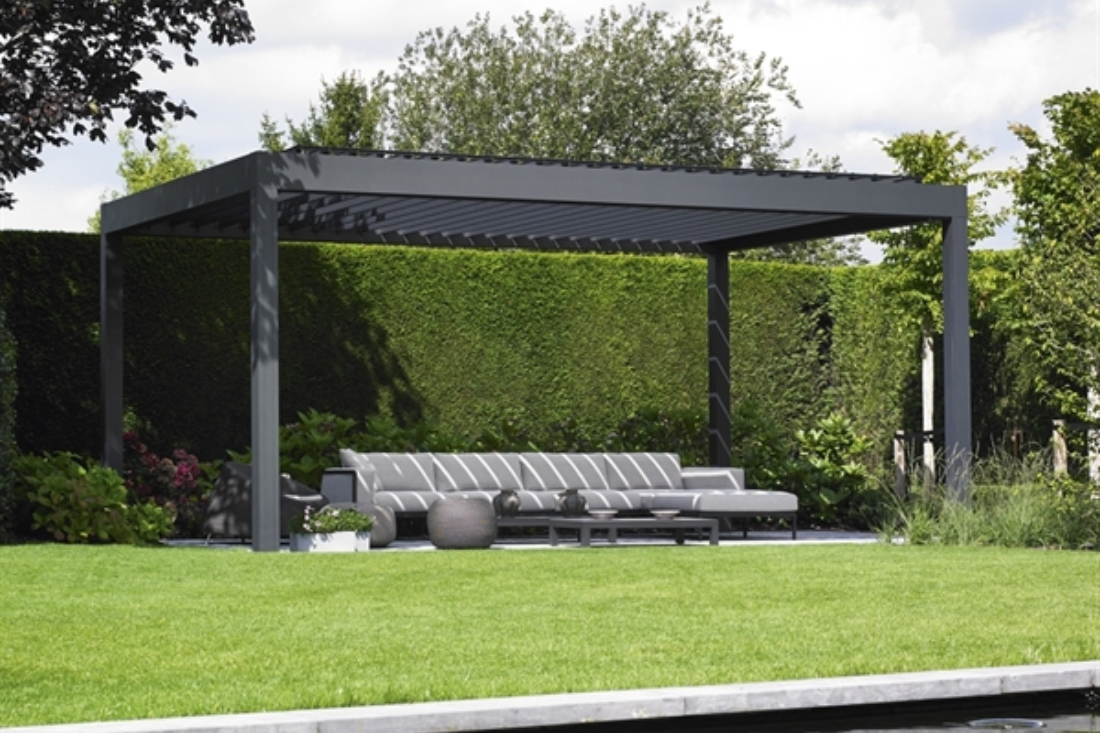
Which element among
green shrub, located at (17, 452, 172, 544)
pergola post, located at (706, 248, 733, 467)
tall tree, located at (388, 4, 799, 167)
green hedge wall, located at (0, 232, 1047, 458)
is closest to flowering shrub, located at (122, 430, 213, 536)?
green hedge wall, located at (0, 232, 1047, 458)

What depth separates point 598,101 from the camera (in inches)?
1446

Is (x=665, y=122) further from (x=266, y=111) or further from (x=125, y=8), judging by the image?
(x=125, y=8)

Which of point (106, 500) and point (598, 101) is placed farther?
point (598, 101)

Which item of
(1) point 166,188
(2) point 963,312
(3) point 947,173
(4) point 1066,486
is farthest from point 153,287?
(3) point 947,173

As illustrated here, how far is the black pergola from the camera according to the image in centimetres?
1259

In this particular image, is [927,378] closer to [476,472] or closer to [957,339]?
[957,339]

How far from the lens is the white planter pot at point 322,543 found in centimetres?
1291

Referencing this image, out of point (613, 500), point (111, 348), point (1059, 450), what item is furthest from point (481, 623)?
point (1059, 450)

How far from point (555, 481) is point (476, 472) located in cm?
74

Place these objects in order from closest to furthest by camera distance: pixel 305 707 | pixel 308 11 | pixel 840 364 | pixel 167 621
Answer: pixel 305 707, pixel 167 621, pixel 840 364, pixel 308 11

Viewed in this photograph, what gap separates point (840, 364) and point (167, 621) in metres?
12.5

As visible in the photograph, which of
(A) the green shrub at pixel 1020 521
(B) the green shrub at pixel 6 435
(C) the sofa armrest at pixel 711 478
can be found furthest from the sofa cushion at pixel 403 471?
(A) the green shrub at pixel 1020 521

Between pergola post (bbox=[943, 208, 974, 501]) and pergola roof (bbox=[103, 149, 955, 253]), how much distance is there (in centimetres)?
32

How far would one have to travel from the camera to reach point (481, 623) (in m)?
8.09
